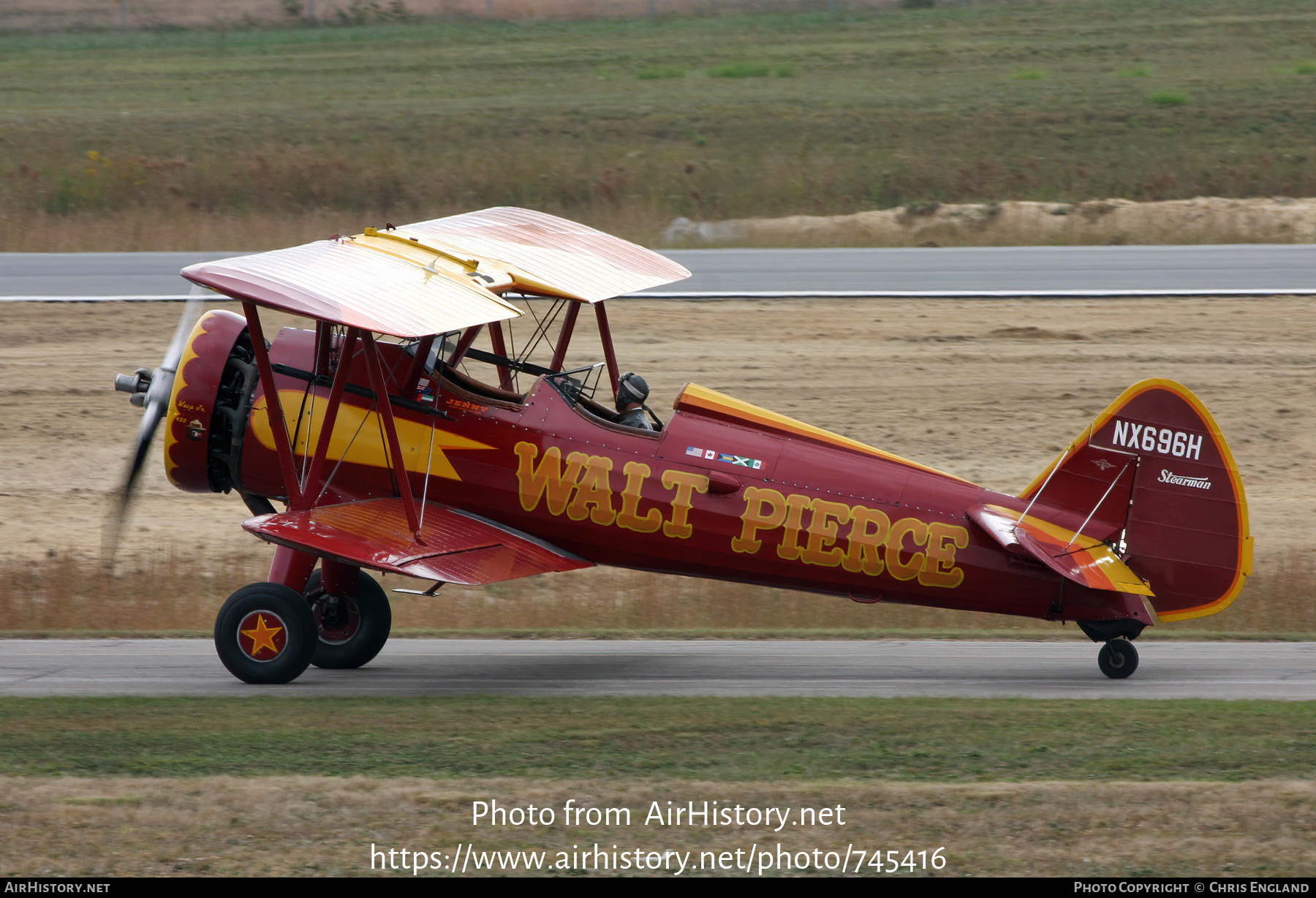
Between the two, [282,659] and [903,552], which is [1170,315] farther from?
[282,659]

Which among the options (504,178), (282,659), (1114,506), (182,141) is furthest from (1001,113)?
(282,659)

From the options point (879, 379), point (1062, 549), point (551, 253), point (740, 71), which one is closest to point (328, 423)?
point (551, 253)

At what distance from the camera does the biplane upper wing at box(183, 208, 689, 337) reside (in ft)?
34.0

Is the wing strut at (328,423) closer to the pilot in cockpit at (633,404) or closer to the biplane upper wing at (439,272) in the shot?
the biplane upper wing at (439,272)

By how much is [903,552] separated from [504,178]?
23163 millimetres

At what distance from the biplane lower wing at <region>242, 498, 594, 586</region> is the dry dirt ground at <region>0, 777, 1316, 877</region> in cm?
253

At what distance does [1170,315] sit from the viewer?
2244cm

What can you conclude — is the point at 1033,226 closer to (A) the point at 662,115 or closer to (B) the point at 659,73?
(A) the point at 662,115

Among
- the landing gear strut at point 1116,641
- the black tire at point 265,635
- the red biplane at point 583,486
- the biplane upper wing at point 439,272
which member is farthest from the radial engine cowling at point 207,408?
the landing gear strut at point 1116,641

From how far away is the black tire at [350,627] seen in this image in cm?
1245

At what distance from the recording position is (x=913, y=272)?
2503 centimetres

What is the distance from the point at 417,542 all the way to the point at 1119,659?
→ 5.66m

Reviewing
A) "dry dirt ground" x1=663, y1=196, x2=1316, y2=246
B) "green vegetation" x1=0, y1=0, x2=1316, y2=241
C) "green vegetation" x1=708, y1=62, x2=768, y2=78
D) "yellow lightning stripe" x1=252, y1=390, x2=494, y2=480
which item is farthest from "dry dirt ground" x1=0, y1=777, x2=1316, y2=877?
"green vegetation" x1=708, y1=62, x2=768, y2=78

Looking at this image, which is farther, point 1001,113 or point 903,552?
point 1001,113
